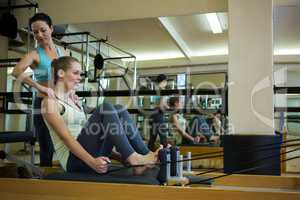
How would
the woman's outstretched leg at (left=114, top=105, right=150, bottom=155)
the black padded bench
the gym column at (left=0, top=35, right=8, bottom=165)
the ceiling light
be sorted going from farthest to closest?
the ceiling light
the gym column at (left=0, top=35, right=8, bottom=165)
the woman's outstretched leg at (left=114, top=105, right=150, bottom=155)
the black padded bench

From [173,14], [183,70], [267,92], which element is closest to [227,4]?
[173,14]

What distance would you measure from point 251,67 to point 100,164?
201 cm

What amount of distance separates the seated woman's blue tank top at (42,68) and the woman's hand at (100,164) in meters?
0.81

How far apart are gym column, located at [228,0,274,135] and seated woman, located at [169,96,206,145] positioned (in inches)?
36.0

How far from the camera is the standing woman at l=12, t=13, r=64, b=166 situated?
7.30ft

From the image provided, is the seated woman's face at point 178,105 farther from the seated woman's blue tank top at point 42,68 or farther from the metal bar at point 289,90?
the seated woman's blue tank top at point 42,68

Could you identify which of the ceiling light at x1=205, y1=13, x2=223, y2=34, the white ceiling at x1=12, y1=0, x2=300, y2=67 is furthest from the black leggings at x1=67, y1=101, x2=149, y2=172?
the ceiling light at x1=205, y1=13, x2=223, y2=34

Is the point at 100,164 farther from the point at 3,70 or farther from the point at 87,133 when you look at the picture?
the point at 3,70

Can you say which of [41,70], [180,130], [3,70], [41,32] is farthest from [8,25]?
[180,130]

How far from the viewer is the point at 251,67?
3.12 metres

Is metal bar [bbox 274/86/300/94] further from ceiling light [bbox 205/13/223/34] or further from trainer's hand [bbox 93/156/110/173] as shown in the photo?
ceiling light [bbox 205/13/223/34]

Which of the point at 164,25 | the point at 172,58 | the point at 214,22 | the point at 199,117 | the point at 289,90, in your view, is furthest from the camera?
the point at 172,58

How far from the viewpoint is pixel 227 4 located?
11.4 feet

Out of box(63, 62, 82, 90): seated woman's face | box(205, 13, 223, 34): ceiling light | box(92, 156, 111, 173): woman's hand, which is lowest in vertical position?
box(92, 156, 111, 173): woman's hand
